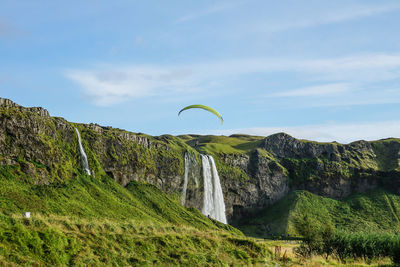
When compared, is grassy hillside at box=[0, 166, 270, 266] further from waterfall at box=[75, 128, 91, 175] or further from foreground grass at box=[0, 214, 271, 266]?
waterfall at box=[75, 128, 91, 175]

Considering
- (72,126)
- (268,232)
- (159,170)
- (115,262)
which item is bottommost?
(268,232)

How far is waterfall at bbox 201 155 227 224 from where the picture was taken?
11544 centimetres

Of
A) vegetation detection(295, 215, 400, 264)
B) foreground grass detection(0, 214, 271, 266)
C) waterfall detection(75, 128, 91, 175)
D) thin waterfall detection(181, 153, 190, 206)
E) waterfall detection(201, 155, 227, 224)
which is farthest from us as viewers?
waterfall detection(201, 155, 227, 224)

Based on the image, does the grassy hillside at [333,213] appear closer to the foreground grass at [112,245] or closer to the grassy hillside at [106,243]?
the grassy hillside at [106,243]

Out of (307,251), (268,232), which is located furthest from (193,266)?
(268,232)

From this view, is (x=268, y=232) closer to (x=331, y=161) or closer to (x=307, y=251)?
(x=331, y=161)

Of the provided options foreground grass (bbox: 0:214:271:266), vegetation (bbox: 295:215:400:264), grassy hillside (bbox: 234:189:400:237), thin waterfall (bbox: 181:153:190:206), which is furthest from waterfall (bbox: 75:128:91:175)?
grassy hillside (bbox: 234:189:400:237)

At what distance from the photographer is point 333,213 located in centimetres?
12775

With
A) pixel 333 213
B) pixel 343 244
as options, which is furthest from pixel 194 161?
pixel 343 244

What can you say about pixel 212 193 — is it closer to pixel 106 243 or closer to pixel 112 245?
pixel 112 245

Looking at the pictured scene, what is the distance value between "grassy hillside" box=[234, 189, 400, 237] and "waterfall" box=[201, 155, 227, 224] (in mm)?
9324

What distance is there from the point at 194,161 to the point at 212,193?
10702 mm

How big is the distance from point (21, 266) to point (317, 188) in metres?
127

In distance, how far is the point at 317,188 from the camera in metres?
139
